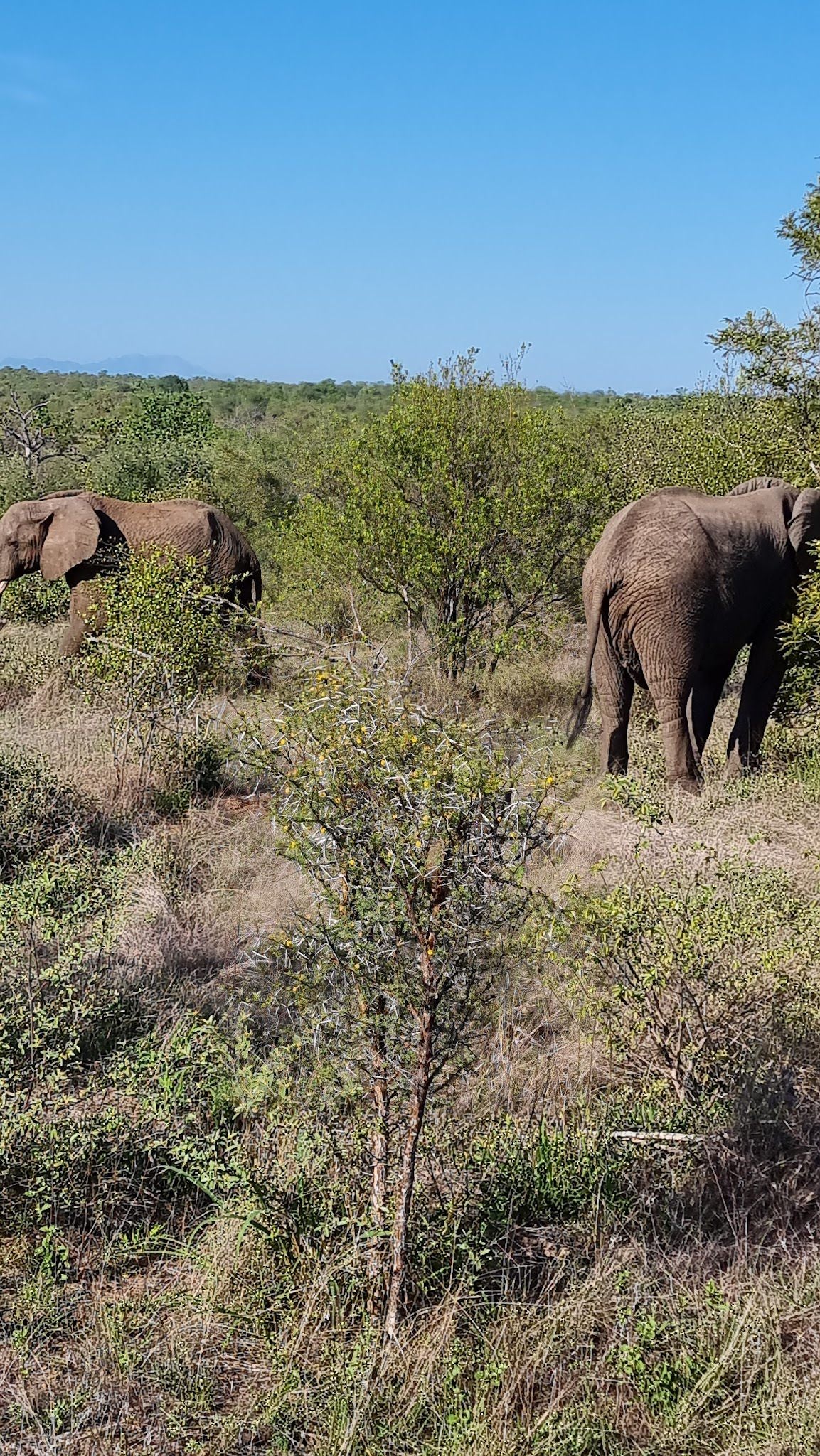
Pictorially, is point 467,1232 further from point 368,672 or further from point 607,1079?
point 368,672

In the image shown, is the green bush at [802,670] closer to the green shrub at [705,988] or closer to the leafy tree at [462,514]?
the leafy tree at [462,514]

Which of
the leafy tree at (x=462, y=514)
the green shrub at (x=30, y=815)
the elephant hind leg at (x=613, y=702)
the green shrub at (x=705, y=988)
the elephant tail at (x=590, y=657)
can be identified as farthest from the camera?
the leafy tree at (x=462, y=514)

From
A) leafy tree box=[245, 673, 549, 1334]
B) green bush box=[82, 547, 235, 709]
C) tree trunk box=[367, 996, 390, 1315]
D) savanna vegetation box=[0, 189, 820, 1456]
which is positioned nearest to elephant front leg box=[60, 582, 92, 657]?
green bush box=[82, 547, 235, 709]

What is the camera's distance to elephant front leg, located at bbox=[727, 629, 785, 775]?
960 centimetres

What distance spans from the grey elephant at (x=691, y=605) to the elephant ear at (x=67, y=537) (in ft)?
20.2

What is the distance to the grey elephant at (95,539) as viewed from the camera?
42.4ft

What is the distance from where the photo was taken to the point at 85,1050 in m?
5.13

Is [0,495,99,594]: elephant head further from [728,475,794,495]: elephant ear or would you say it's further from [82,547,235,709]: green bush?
[728,475,794,495]: elephant ear

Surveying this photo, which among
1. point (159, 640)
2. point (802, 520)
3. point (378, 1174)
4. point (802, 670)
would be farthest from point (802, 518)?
point (378, 1174)

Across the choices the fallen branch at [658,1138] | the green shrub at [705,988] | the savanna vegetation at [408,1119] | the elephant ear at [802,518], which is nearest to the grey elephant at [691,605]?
the elephant ear at [802,518]

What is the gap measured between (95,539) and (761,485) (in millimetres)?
7061

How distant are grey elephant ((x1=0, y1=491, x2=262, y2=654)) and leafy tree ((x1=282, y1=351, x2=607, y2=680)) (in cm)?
159

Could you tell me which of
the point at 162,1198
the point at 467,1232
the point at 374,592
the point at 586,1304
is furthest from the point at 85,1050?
the point at 374,592

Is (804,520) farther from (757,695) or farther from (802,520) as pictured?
(757,695)
